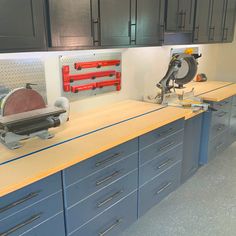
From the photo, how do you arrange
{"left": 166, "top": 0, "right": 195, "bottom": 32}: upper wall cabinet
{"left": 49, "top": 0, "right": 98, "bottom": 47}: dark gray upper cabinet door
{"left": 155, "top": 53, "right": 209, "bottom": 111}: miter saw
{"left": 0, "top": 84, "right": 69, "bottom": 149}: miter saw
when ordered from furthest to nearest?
1. {"left": 155, "top": 53, "right": 209, "bottom": 111}: miter saw
2. {"left": 166, "top": 0, "right": 195, "bottom": 32}: upper wall cabinet
3. {"left": 49, "top": 0, "right": 98, "bottom": 47}: dark gray upper cabinet door
4. {"left": 0, "top": 84, "right": 69, "bottom": 149}: miter saw

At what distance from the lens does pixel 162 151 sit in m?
2.10

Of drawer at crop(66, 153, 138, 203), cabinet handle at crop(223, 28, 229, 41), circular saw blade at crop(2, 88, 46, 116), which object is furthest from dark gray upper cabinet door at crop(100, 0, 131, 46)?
cabinet handle at crop(223, 28, 229, 41)

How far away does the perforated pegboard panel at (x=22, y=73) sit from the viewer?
5.54 ft

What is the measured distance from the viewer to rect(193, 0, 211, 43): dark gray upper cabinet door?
273cm

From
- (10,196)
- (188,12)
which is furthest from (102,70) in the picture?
(10,196)

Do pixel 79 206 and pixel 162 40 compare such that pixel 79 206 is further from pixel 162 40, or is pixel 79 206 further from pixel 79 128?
pixel 162 40

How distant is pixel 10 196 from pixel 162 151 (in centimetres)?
126

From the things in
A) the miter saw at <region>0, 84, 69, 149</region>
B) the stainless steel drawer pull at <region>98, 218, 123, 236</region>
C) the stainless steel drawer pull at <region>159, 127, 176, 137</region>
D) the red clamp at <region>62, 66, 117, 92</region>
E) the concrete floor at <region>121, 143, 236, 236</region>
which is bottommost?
the concrete floor at <region>121, 143, 236, 236</region>

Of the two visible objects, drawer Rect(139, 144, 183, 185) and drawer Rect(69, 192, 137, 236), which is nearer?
drawer Rect(69, 192, 137, 236)

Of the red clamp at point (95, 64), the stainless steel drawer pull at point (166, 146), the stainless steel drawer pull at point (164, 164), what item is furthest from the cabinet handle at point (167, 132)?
the red clamp at point (95, 64)

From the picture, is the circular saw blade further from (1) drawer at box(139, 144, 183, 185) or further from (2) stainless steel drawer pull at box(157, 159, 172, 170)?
(2) stainless steel drawer pull at box(157, 159, 172, 170)

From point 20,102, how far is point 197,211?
5.78 ft

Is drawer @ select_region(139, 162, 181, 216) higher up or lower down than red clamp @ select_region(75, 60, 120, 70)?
lower down

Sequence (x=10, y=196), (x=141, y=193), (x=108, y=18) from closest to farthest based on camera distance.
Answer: (x=10, y=196)
(x=108, y=18)
(x=141, y=193)
